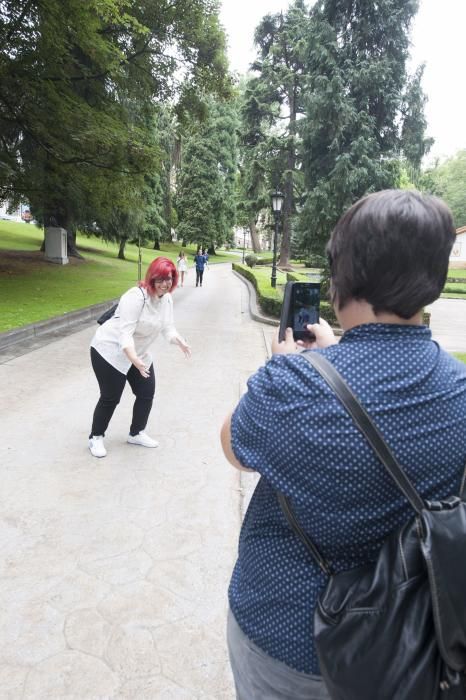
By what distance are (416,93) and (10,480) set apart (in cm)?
1979

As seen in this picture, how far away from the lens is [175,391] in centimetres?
712

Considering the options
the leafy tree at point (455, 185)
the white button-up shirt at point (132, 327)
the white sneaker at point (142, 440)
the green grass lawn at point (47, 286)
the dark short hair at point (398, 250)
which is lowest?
the green grass lawn at point (47, 286)

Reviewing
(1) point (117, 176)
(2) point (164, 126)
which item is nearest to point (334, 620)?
(1) point (117, 176)

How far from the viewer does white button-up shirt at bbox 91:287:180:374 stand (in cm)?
424

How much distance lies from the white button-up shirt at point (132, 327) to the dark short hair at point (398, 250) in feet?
10.9

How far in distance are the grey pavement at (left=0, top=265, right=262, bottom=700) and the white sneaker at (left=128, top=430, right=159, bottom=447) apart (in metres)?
0.08

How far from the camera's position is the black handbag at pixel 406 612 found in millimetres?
911

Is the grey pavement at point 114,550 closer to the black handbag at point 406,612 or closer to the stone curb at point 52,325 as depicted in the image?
the black handbag at point 406,612

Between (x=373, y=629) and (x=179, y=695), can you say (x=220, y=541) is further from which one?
(x=373, y=629)

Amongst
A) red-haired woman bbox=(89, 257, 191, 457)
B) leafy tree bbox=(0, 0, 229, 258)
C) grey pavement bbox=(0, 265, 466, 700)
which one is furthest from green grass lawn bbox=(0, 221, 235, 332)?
red-haired woman bbox=(89, 257, 191, 457)

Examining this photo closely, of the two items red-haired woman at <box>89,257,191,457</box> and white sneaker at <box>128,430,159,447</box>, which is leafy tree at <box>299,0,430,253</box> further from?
white sneaker at <box>128,430,159,447</box>

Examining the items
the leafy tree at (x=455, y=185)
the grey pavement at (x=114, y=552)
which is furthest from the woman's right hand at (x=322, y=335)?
the leafy tree at (x=455, y=185)

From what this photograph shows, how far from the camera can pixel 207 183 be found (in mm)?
51312

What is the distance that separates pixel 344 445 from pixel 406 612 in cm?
33
